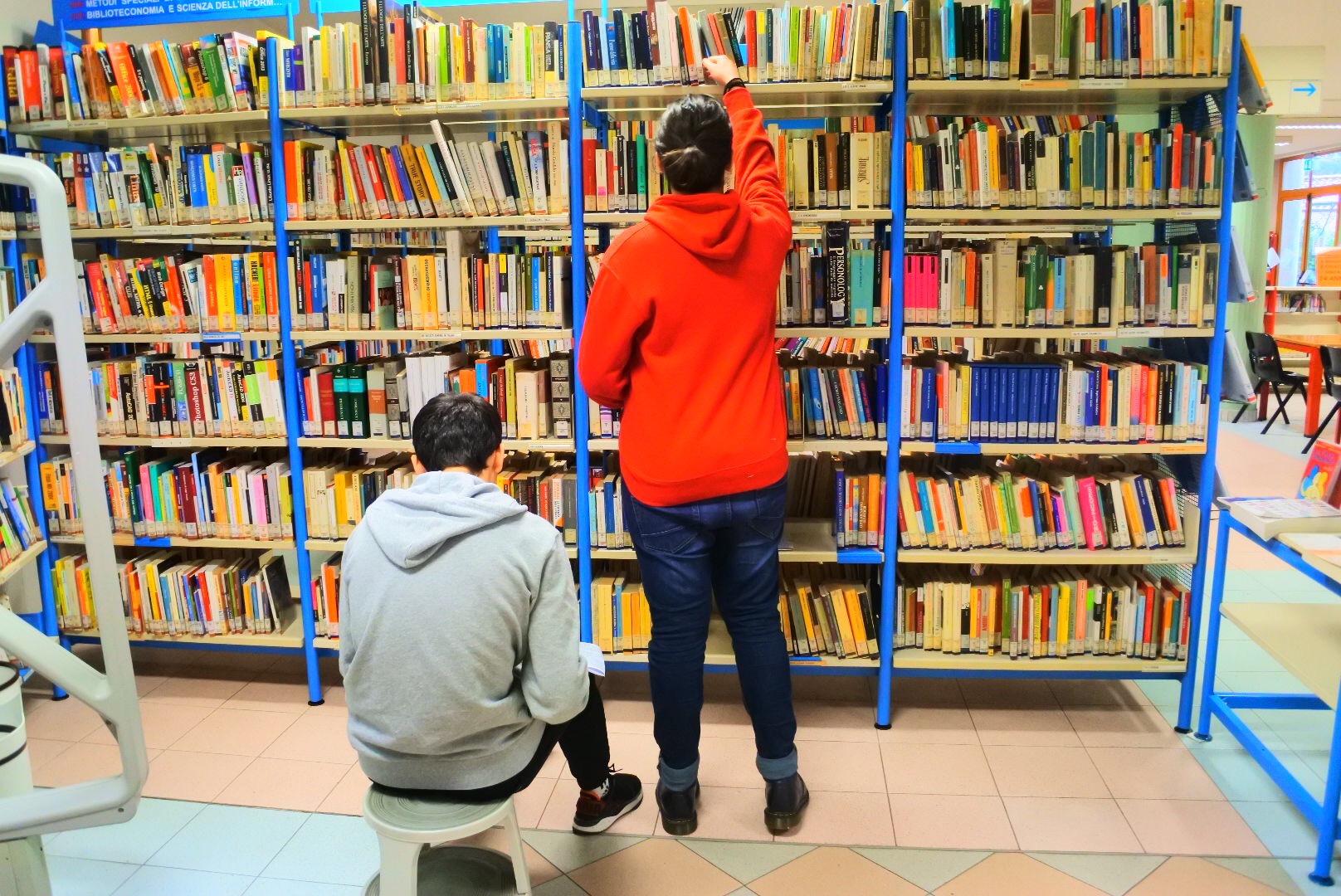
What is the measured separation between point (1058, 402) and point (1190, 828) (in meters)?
1.36

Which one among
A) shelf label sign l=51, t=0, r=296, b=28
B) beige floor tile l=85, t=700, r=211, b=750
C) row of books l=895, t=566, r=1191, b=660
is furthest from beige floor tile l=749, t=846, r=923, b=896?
shelf label sign l=51, t=0, r=296, b=28

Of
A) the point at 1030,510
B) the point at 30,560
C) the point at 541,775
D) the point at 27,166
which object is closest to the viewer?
the point at 27,166

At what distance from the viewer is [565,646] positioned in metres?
2.04

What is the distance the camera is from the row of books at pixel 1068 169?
3186mm

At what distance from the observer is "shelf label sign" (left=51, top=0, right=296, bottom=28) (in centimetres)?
401

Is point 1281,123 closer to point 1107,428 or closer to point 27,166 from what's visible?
point 1107,428

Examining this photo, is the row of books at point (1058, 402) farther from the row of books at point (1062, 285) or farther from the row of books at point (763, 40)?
the row of books at point (763, 40)

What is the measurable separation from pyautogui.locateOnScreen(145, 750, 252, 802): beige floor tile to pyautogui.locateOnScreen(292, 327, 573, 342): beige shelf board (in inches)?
58.4

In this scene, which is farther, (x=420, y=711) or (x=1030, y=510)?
(x=1030, y=510)

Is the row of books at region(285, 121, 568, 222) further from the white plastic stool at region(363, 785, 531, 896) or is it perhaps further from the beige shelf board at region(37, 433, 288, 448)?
the white plastic stool at region(363, 785, 531, 896)

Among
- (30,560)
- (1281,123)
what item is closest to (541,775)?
(30,560)

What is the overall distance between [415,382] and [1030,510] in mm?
2219

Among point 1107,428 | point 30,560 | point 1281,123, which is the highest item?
point 1281,123

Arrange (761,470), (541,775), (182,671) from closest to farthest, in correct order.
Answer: (761,470) < (541,775) < (182,671)
